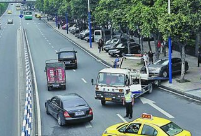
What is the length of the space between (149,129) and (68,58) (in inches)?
1011

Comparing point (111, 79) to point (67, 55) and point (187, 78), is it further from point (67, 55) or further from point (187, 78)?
point (67, 55)

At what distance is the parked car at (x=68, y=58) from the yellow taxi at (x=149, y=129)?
24.1 meters

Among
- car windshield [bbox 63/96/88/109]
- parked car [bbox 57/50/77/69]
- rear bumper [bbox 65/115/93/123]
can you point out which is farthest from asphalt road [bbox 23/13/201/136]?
car windshield [bbox 63/96/88/109]

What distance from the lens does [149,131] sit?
51.8 ft

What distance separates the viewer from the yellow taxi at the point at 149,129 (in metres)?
15.5

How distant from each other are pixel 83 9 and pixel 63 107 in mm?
47250

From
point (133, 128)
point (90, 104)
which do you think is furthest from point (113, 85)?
point (133, 128)

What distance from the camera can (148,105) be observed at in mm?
26172

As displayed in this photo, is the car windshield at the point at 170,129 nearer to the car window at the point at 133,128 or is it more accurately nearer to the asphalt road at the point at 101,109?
the car window at the point at 133,128

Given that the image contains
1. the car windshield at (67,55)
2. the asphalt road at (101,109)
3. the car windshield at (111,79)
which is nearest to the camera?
the asphalt road at (101,109)

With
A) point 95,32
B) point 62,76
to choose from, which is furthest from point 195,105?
point 95,32

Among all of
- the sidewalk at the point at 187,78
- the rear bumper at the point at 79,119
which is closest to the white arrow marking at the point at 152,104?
the sidewalk at the point at 187,78

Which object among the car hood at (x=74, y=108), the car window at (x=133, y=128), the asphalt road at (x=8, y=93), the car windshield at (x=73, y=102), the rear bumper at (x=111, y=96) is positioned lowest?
the asphalt road at (x=8, y=93)

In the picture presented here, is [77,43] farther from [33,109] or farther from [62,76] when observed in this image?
[33,109]
